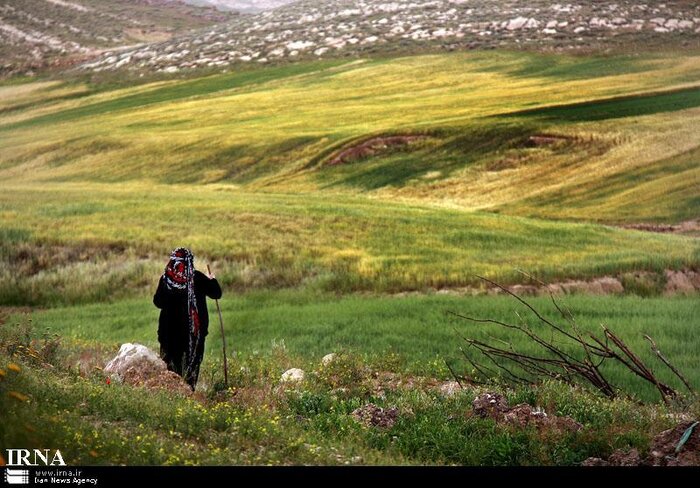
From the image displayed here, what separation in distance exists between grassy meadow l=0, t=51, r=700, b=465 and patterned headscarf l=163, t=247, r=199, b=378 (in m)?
0.27

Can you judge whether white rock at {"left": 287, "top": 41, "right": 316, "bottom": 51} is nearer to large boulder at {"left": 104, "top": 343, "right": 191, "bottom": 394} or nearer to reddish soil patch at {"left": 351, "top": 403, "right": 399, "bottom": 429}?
large boulder at {"left": 104, "top": 343, "right": 191, "bottom": 394}

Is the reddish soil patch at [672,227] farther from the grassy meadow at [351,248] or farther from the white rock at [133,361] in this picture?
the white rock at [133,361]

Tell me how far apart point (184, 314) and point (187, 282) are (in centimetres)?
27

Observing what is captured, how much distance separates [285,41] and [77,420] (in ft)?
57.6

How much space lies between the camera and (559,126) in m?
9.20

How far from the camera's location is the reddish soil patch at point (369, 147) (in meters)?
10.4

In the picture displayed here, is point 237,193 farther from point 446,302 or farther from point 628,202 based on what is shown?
point 628,202

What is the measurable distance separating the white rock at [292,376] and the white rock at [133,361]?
85 centimetres

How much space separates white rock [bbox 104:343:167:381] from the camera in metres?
4.89

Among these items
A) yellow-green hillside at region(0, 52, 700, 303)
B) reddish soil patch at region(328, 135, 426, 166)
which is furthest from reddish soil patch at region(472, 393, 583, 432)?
reddish soil patch at region(328, 135, 426, 166)

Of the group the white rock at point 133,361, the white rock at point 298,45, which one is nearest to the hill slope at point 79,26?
the white rock at point 298,45

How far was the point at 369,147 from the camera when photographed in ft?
34.4

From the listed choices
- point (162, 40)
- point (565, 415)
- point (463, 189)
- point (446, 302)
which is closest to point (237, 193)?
point (463, 189)

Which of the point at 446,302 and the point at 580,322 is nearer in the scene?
the point at 580,322
